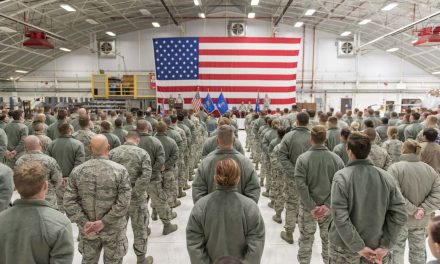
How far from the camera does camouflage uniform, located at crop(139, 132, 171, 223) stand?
15.1ft

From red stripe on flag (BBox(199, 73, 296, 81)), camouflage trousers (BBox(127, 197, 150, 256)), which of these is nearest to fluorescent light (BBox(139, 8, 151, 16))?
red stripe on flag (BBox(199, 73, 296, 81))

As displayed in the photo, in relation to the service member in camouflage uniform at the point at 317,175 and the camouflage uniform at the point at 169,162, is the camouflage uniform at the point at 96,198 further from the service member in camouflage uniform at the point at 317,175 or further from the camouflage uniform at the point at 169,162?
the camouflage uniform at the point at 169,162

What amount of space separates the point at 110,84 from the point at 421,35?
16.1 metres

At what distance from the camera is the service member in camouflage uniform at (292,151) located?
13.9 feet

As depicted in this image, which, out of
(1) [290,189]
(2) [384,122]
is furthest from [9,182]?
(2) [384,122]

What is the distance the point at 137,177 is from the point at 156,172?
0.93 meters

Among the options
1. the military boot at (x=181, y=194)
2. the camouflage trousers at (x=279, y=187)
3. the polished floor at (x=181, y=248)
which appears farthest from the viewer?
the military boot at (x=181, y=194)

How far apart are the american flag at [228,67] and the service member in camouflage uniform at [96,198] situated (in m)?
12.3

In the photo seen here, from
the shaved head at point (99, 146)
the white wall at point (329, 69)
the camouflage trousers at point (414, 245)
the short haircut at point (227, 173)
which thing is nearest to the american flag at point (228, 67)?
the white wall at point (329, 69)

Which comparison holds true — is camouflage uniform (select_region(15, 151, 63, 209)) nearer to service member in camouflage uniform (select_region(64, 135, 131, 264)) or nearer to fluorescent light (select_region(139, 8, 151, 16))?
service member in camouflage uniform (select_region(64, 135, 131, 264))

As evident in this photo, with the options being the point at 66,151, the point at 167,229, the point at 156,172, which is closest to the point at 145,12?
the point at 66,151

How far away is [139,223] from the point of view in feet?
12.4

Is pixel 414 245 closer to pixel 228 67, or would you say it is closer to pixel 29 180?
pixel 29 180

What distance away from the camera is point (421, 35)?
34.9 ft
